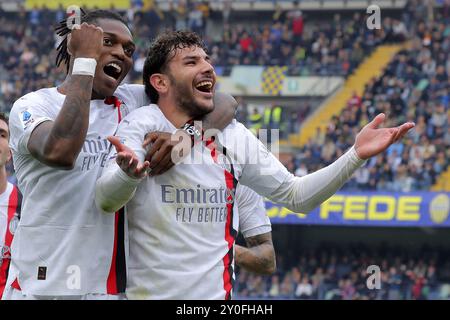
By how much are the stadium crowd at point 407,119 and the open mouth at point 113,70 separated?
50.0ft

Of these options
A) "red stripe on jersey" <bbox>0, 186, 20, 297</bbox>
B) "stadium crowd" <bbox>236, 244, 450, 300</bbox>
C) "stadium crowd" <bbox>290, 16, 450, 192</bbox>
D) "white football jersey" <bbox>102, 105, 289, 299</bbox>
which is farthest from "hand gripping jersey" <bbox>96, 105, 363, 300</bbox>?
"stadium crowd" <bbox>290, 16, 450, 192</bbox>

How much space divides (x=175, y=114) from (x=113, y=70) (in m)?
0.39

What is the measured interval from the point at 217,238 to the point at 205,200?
0.19 metres

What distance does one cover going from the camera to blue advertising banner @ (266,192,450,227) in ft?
62.0

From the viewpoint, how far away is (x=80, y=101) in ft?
13.1

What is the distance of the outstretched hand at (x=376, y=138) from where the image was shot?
4125 mm

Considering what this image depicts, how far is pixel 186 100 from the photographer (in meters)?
4.40

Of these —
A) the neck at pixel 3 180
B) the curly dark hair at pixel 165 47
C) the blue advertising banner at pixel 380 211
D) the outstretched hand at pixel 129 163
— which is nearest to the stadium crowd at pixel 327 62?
the blue advertising banner at pixel 380 211

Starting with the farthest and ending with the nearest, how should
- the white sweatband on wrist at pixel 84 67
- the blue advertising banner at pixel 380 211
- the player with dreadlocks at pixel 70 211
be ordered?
the blue advertising banner at pixel 380 211, the player with dreadlocks at pixel 70 211, the white sweatband on wrist at pixel 84 67

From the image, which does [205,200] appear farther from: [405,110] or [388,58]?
[388,58]

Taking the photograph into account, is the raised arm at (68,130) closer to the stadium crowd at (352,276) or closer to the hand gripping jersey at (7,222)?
the hand gripping jersey at (7,222)

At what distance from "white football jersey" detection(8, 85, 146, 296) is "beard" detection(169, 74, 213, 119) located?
0.48 metres

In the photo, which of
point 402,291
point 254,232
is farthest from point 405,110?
point 254,232

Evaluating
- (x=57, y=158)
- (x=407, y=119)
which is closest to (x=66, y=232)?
(x=57, y=158)
